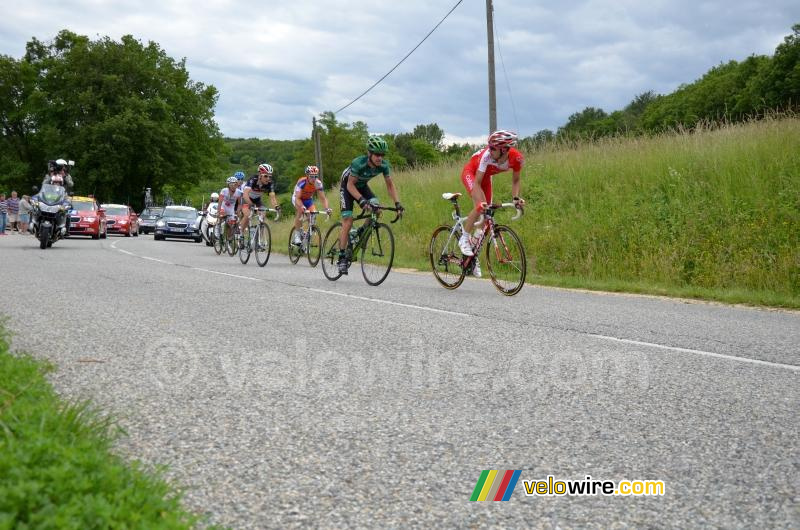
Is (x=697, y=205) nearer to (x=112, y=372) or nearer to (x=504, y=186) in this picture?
(x=504, y=186)

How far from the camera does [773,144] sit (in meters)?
14.5

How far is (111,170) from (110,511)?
60666mm

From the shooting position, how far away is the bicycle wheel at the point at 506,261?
973 cm

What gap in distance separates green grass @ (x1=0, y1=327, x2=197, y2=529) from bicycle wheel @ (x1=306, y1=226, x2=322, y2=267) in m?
12.0

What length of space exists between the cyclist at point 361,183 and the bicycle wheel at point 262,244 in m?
4.18

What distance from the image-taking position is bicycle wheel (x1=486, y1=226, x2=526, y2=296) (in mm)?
9727

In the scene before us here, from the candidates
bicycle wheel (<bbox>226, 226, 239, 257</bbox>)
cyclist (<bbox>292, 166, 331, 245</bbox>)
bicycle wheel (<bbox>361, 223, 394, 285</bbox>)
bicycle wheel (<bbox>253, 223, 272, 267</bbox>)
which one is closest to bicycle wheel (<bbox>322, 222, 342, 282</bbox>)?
bicycle wheel (<bbox>361, 223, 394, 285</bbox>)

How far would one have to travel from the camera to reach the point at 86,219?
3189 centimetres

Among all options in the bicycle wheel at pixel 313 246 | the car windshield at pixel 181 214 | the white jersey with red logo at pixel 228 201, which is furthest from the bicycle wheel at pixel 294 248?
the car windshield at pixel 181 214

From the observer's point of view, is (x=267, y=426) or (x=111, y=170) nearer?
(x=267, y=426)

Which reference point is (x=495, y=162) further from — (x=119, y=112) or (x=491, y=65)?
(x=119, y=112)

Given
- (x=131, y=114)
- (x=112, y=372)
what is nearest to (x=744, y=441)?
(x=112, y=372)

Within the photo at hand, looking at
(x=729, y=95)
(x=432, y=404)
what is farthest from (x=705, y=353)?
(x=729, y=95)

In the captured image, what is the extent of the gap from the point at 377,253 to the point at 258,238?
5.14 metres
